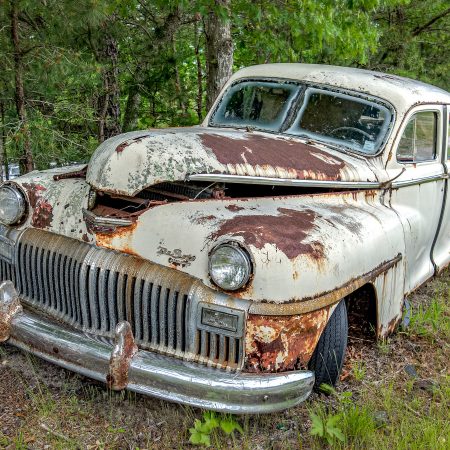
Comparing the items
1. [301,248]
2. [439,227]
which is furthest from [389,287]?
[439,227]

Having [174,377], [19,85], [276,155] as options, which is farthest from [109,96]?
[174,377]

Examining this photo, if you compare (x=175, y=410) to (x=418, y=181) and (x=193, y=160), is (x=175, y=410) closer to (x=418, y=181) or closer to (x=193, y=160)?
(x=193, y=160)

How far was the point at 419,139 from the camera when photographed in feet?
13.3

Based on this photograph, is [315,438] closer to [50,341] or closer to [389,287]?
[389,287]

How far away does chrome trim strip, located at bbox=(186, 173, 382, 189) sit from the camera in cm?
276

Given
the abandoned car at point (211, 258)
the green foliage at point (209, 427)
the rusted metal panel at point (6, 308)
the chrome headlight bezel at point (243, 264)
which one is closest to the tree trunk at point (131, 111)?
the abandoned car at point (211, 258)

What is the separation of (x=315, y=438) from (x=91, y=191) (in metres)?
1.62

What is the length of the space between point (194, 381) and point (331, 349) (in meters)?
0.79

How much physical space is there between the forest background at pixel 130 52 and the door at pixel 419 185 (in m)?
2.20

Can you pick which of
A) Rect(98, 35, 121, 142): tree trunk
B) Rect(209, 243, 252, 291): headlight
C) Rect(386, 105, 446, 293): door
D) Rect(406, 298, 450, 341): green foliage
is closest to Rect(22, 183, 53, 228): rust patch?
Rect(209, 243, 252, 291): headlight

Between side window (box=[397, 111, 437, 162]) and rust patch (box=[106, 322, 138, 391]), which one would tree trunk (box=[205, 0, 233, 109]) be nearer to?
side window (box=[397, 111, 437, 162])

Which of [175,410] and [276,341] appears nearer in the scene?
[276,341]

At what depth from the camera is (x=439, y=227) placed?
4.37 metres

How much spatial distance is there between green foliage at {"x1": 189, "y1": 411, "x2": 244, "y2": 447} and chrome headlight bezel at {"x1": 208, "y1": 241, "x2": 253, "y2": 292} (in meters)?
0.61
